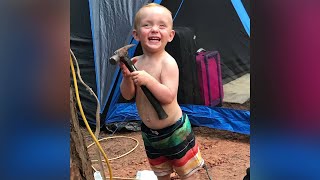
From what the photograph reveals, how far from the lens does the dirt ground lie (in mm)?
3672

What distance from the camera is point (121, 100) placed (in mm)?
4992

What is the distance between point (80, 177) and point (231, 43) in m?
3.58

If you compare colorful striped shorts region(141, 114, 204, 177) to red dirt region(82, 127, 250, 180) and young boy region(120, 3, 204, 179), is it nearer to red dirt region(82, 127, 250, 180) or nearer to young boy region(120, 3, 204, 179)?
young boy region(120, 3, 204, 179)

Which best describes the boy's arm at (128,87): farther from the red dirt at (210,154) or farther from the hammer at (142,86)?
the red dirt at (210,154)

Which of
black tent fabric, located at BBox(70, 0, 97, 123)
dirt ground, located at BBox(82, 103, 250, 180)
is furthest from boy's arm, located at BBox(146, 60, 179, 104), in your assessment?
black tent fabric, located at BBox(70, 0, 97, 123)

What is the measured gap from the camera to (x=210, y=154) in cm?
411

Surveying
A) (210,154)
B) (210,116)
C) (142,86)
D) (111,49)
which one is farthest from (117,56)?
(210,116)

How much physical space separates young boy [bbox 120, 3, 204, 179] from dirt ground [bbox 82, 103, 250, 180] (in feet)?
3.06

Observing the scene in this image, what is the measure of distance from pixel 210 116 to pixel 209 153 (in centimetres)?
68

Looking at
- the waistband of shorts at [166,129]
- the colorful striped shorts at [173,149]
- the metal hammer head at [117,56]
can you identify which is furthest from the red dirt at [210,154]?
the metal hammer head at [117,56]
